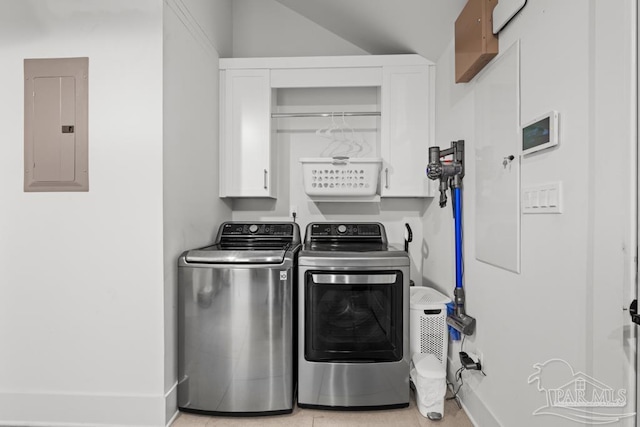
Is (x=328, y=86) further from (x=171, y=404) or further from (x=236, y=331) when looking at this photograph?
(x=171, y=404)

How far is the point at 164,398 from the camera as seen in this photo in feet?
5.74

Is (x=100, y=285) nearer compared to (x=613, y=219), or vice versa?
(x=613, y=219)

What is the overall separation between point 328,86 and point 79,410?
2460mm

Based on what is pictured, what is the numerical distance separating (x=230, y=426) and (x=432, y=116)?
2.30 metres

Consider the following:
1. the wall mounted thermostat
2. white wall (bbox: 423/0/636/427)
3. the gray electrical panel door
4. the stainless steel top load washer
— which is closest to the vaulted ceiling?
white wall (bbox: 423/0/636/427)

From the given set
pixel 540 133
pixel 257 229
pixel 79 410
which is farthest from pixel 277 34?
pixel 79 410

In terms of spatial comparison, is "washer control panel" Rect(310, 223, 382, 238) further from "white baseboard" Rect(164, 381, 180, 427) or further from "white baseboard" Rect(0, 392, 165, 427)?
"white baseboard" Rect(0, 392, 165, 427)

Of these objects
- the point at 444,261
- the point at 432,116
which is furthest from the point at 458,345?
the point at 432,116

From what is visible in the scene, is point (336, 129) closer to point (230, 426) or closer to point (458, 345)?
point (458, 345)

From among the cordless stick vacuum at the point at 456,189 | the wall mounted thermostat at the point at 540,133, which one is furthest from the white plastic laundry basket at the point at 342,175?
the wall mounted thermostat at the point at 540,133

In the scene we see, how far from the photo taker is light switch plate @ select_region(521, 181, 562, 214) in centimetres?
113

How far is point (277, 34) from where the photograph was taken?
9.32ft

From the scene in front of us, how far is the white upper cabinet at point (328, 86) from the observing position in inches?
94.7

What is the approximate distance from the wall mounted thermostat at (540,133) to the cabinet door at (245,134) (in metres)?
1.68
